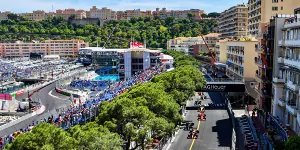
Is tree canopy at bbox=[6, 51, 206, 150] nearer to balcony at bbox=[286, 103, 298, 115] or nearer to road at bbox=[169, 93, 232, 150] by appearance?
road at bbox=[169, 93, 232, 150]

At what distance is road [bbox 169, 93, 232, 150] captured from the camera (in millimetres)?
41250

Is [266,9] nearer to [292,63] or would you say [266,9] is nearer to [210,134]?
[292,63]

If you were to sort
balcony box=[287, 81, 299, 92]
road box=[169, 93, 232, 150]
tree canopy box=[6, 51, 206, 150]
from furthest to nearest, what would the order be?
road box=[169, 93, 232, 150]
balcony box=[287, 81, 299, 92]
tree canopy box=[6, 51, 206, 150]

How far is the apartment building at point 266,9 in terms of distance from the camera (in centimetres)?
7975

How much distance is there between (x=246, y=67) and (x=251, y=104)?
8.58 m

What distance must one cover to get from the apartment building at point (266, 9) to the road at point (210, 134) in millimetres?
31734

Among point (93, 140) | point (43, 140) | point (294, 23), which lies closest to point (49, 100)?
point (294, 23)

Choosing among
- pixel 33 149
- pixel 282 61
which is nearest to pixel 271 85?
pixel 282 61

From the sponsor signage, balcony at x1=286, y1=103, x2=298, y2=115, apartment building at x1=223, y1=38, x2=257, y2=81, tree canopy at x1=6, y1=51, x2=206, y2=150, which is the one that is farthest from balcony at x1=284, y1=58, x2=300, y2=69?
apartment building at x1=223, y1=38, x2=257, y2=81

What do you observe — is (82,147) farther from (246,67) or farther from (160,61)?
(160,61)

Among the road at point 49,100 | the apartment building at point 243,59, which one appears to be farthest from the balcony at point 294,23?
the road at point 49,100

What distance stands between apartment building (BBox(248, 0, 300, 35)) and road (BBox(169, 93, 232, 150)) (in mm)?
31734

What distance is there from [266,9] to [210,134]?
48.9 metres

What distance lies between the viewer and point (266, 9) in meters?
84.6
